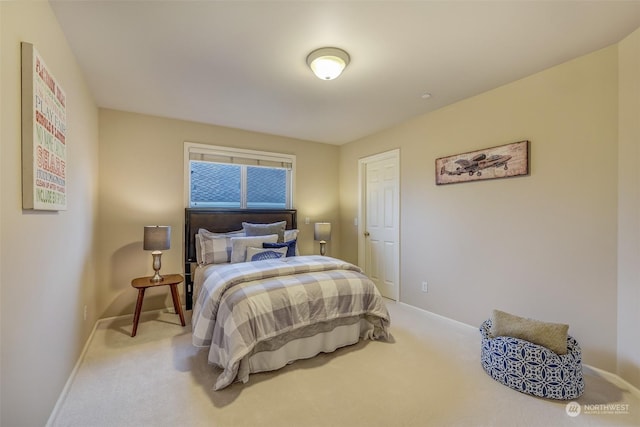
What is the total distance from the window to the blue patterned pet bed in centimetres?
332

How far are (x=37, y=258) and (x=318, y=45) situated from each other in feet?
7.07

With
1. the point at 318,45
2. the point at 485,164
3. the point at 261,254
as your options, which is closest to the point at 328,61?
the point at 318,45

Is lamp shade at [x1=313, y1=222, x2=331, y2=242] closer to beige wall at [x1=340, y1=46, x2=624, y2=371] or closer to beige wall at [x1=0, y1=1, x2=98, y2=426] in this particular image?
beige wall at [x1=340, y1=46, x2=624, y2=371]

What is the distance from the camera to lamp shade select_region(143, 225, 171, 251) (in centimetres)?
307

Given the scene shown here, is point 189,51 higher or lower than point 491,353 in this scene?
higher

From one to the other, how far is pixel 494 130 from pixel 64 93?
11.7 ft

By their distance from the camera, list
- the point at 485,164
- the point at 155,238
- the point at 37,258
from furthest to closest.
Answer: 1. the point at 155,238
2. the point at 485,164
3. the point at 37,258

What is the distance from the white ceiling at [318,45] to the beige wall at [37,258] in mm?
362

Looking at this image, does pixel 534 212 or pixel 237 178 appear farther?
pixel 237 178

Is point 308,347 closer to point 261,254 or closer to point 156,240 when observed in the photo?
point 261,254

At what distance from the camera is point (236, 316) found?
2.05 m

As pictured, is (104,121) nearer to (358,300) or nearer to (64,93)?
(64,93)

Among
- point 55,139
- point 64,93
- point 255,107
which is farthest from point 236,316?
point 255,107

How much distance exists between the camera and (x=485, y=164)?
2857mm
